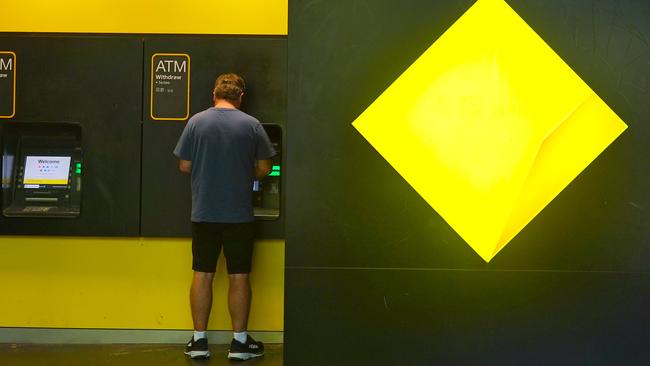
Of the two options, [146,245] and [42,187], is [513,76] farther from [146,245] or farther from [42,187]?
[42,187]

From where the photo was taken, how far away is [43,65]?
4504mm

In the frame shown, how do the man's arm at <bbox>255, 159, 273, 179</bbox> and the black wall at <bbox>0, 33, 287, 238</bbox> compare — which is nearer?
the man's arm at <bbox>255, 159, 273, 179</bbox>

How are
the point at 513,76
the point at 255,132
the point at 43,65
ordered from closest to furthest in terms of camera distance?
the point at 513,76
the point at 255,132
the point at 43,65

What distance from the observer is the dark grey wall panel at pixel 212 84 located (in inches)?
176

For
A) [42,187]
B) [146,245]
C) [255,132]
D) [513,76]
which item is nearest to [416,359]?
[513,76]

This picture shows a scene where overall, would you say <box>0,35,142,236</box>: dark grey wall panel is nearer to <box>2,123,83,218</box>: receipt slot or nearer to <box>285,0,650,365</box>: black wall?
<box>2,123,83,218</box>: receipt slot

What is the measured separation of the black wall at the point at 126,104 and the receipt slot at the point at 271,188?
0.05 m

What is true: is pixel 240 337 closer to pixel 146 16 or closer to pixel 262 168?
pixel 262 168

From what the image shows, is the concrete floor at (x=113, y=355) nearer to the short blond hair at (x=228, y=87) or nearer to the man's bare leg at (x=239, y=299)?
the man's bare leg at (x=239, y=299)

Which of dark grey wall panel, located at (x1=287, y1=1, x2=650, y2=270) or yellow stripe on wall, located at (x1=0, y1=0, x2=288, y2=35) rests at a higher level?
yellow stripe on wall, located at (x1=0, y1=0, x2=288, y2=35)

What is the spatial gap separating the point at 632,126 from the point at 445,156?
27.1 inches

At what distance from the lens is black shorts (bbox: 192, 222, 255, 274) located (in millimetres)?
4184

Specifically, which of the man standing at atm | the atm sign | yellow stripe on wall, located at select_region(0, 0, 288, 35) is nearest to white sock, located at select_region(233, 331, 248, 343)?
the man standing at atm

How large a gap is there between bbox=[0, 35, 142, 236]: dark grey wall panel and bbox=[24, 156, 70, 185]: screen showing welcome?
0.14 metres
